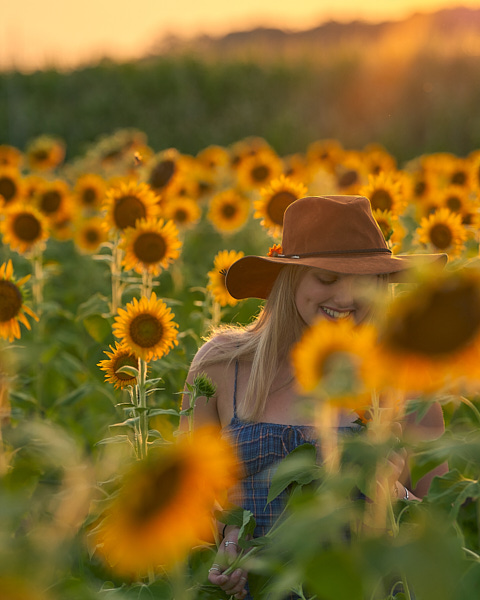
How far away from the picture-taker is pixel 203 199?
6879mm

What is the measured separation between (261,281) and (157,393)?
138 cm

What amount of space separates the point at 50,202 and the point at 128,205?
1.85 metres

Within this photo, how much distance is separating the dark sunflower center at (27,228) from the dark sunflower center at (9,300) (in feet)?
5.11

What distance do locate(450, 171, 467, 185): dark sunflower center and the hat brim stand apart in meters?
3.45

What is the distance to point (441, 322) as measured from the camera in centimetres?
92

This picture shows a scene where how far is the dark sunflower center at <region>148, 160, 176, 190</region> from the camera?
16.1ft

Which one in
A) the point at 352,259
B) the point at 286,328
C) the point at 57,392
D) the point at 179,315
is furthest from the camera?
the point at 179,315

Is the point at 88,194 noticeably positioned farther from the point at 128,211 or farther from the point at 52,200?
the point at 128,211

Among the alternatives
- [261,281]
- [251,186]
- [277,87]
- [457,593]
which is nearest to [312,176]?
[251,186]

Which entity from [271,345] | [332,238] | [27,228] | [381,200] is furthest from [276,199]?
[332,238]

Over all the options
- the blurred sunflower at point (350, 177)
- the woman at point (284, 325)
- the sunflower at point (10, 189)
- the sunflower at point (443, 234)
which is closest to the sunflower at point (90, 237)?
the sunflower at point (10, 189)

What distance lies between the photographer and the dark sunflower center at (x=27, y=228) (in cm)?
455

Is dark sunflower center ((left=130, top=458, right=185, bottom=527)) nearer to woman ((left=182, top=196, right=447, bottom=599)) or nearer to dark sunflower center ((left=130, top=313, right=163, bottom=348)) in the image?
woman ((left=182, top=196, right=447, bottom=599))

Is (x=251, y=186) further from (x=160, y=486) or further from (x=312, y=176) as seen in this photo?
(x=160, y=486)
